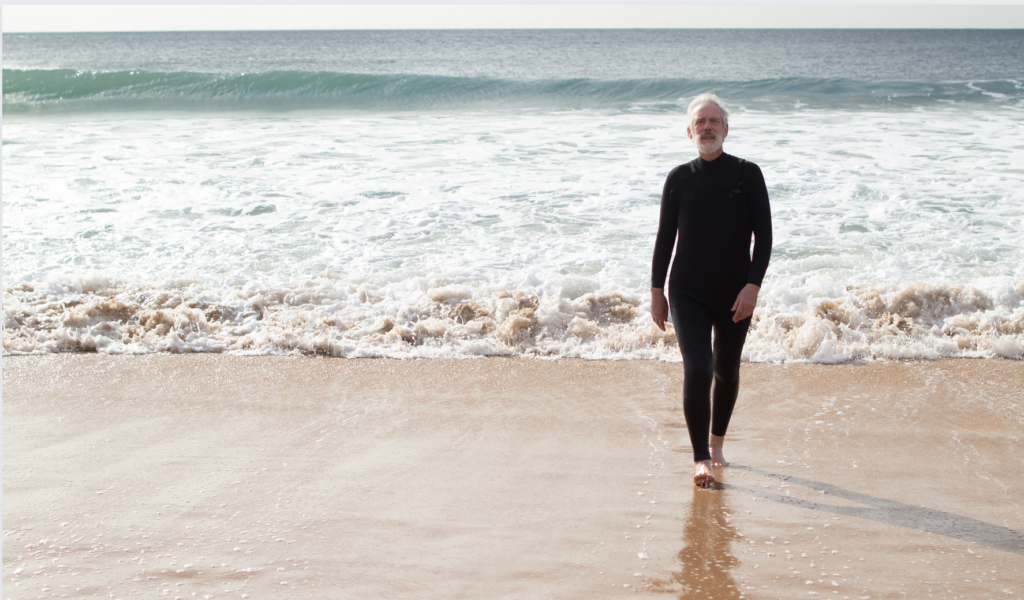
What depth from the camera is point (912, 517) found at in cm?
271

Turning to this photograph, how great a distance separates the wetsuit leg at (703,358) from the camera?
2.93 metres

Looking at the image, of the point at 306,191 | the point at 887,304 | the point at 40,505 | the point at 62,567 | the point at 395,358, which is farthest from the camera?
the point at 306,191

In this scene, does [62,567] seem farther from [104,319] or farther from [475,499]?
[104,319]

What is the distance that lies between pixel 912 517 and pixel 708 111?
5.72 feet

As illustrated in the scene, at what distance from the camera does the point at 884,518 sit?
2.71 meters

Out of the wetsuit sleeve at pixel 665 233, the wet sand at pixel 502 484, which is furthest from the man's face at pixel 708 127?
the wet sand at pixel 502 484

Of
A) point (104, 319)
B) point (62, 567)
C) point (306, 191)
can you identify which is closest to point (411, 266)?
point (104, 319)

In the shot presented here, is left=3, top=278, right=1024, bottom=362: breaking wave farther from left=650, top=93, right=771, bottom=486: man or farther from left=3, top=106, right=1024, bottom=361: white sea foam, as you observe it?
left=650, top=93, right=771, bottom=486: man

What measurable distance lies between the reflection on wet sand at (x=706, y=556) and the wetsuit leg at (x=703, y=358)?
0.27m

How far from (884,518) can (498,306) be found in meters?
3.10

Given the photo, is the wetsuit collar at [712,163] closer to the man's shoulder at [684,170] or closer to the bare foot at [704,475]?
the man's shoulder at [684,170]

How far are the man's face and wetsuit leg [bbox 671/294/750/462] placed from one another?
0.63 meters

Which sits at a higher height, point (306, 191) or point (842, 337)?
point (306, 191)

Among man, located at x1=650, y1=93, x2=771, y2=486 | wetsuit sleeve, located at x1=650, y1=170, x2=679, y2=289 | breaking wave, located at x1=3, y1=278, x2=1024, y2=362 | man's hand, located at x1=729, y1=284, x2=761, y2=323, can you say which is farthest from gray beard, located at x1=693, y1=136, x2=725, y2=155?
breaking wave, located at x1=3, y1=278, x2=1024, y2=362
